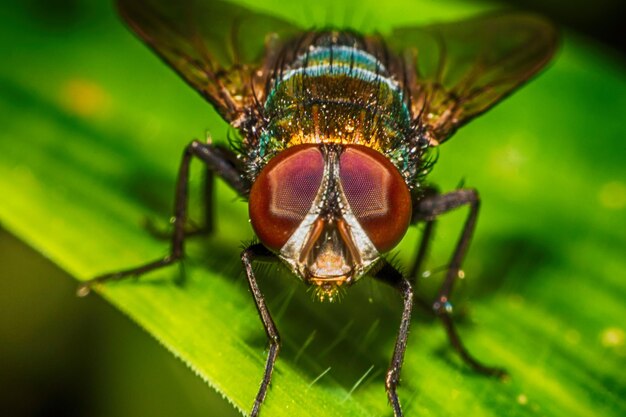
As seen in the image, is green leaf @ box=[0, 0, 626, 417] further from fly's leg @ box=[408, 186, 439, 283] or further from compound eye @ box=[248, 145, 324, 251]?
compound eye @ box=[248, 145, 324, 251]

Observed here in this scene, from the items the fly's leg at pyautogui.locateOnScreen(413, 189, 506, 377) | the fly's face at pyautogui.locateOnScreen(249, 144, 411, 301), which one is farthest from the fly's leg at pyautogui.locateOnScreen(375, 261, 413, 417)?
the fly's leg at pyautogui.locateOnScreen(413, 189, 506, 377)

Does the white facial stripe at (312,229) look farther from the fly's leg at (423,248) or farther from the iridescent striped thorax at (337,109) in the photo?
the fly's leg at (423,248)

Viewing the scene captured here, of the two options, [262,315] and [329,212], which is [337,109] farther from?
[262,315]

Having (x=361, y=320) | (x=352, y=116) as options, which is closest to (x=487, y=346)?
(x=361, y=320)

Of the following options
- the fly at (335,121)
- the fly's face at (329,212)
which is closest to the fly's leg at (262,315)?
the fly at (335,121)

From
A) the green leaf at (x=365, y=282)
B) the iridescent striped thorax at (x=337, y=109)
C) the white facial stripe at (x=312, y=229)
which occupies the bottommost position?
the green leaf at (x=365, y=282)

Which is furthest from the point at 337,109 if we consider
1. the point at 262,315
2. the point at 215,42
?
the point at 215,42
